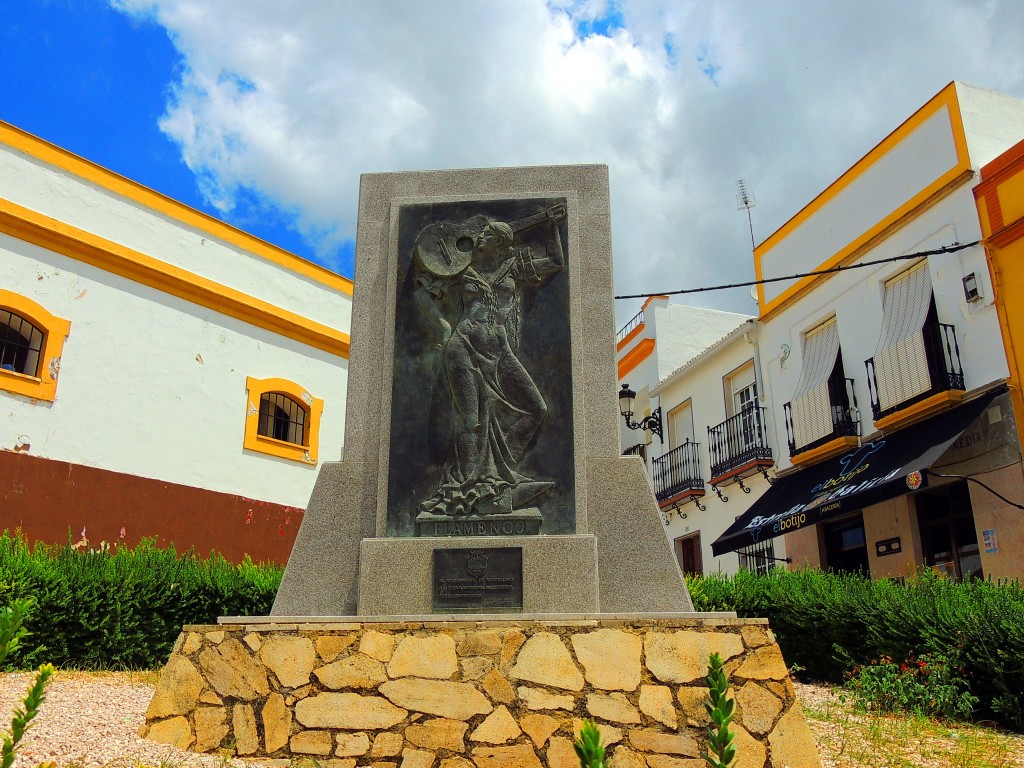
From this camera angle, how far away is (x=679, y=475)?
67.9ft

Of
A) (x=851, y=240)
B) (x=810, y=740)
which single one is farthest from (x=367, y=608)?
(x=851, y=240)

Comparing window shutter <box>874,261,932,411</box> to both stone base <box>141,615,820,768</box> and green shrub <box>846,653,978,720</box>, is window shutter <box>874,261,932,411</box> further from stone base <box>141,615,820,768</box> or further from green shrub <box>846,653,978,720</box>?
stone base <box>141,615,820,768</box>

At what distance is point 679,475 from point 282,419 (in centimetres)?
966

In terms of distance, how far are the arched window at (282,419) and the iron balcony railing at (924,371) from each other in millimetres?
9368

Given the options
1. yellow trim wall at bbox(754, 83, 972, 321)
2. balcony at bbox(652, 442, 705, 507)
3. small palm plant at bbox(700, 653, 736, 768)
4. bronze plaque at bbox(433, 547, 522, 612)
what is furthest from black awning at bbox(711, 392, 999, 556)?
small palm plant at bbox(700, 653, 736, 768)

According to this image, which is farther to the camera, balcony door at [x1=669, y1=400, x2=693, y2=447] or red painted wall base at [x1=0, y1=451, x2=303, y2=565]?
balcony door at [x1=669, y1=400, x2=693, y2=447]

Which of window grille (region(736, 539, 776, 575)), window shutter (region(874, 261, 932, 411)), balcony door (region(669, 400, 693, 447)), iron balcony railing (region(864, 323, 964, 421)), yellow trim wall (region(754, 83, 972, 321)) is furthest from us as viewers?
balcony door (region(669, 400, 693, 447))

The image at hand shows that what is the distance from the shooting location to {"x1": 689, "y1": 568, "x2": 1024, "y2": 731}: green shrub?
633 cm

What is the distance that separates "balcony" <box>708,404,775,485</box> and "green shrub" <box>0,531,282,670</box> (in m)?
10.8

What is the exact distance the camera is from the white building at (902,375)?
40.4 ft

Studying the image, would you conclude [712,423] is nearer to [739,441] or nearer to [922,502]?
[739,441]

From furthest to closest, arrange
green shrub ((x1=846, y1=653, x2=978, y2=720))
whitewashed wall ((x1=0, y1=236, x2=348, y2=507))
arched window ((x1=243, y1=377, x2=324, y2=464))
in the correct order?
arched window ((x1=243, y1=377, x2=324, y2=464)), whitewashed wall ((x1=0, y1=236, x2=348, y2=507)), green shrub ((x1=846, y1=653, x2=978, y2=720))

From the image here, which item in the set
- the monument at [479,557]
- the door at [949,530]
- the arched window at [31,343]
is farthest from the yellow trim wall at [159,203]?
the door at [949,530]

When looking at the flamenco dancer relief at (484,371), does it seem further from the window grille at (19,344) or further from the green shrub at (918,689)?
the window grille at (19,344)
